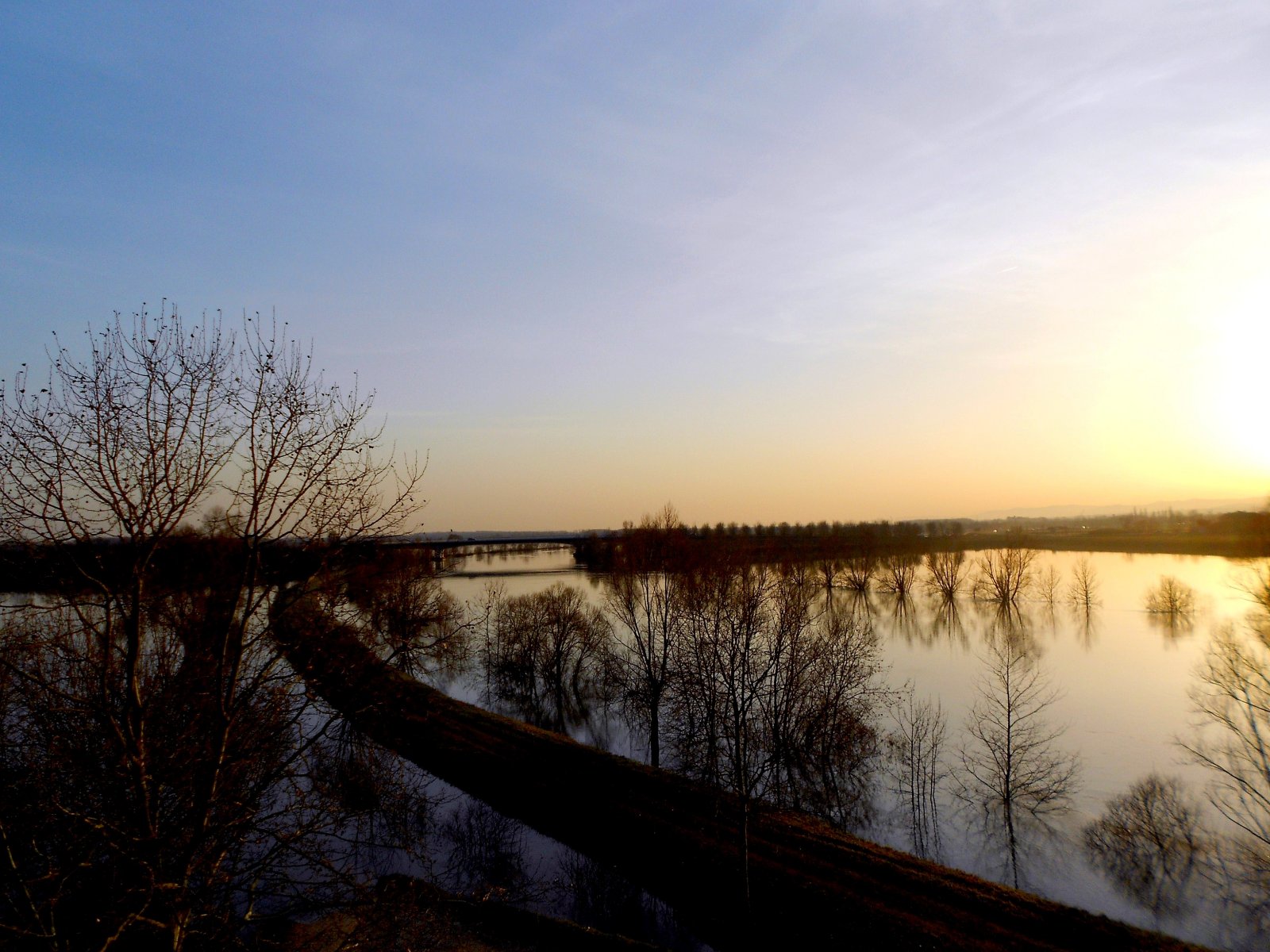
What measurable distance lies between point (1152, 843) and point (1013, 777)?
138 inches

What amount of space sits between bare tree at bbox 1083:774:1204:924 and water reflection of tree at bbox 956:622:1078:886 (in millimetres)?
1205

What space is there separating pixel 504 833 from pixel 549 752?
14.5 feet

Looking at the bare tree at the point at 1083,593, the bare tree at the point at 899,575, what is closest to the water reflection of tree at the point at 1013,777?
the bare tree at the point at 1083,593

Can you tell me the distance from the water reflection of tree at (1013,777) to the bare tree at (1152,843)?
121cm

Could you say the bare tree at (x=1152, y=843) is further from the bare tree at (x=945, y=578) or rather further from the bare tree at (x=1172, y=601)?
the bare tree at (x=945, y=578)

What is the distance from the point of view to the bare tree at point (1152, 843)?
624 inches

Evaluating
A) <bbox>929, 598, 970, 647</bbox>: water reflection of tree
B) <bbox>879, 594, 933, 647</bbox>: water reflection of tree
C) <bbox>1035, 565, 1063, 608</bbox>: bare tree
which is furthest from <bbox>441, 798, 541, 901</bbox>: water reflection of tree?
<bbox>1035, 565, 1063, 608</bbox>: bare tree

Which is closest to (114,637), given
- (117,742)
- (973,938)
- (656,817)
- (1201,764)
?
(117,742)

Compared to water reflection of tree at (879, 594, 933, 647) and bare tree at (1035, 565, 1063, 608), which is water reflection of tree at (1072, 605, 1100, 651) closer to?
bare tree at (1035, 565, 1063, 608)

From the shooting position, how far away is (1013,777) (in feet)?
68.7

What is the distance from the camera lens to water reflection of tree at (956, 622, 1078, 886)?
18797 mm

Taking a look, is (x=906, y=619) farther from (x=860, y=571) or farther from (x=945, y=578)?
(x=860, y=571)

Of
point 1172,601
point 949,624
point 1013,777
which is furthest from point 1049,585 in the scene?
point 1013,777

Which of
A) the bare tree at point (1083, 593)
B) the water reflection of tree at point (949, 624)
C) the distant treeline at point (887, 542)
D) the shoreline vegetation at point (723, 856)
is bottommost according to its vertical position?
the shoreline vegetation at point (723, 856)
